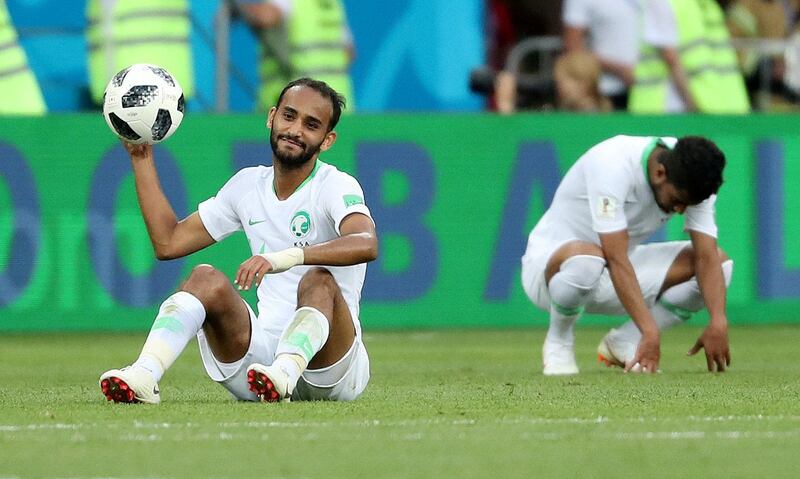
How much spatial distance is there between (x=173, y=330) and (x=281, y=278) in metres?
0.65

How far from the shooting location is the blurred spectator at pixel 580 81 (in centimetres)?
1405

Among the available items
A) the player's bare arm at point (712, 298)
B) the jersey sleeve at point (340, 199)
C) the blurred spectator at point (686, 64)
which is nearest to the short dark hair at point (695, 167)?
the player's bare arm at point (712, 298)

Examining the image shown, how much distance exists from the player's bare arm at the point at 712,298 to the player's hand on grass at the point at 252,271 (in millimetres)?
3248

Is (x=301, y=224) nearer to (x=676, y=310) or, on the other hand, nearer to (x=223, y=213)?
(x=223, y=213)

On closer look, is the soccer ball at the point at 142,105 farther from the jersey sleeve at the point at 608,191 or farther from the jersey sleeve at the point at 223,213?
the jersey sleeve at the point at 608,191

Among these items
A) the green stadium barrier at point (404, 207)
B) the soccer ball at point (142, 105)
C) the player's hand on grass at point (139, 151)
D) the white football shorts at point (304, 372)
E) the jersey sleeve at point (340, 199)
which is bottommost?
the green stadium barrier at point (404, 207)

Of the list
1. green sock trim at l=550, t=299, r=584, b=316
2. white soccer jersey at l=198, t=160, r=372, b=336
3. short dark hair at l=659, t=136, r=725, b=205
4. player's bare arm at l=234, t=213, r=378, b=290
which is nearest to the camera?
player's bare arm at l=234, t=213, r=378, b=290

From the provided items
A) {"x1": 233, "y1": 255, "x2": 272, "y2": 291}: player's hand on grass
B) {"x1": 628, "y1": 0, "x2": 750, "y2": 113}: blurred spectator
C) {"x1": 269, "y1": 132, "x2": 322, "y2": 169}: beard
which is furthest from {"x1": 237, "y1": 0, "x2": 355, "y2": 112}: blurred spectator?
{"x1": 233, "y1": 255, "x2": 272, "y2": 291}: player's hand on grass

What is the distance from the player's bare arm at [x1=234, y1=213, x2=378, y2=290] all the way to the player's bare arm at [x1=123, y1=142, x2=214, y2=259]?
723mm

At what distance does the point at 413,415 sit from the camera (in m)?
6.79

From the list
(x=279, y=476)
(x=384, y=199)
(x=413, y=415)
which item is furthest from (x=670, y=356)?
(x=279, y=476)

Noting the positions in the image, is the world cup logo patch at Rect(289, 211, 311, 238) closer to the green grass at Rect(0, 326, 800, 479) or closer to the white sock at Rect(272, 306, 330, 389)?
the white sock at Rect(272, 306, 330, 389)

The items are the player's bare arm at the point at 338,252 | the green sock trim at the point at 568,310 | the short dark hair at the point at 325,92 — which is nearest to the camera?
the player's bare arm at the point at 338,252

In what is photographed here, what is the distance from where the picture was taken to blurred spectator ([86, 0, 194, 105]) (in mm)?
12789
